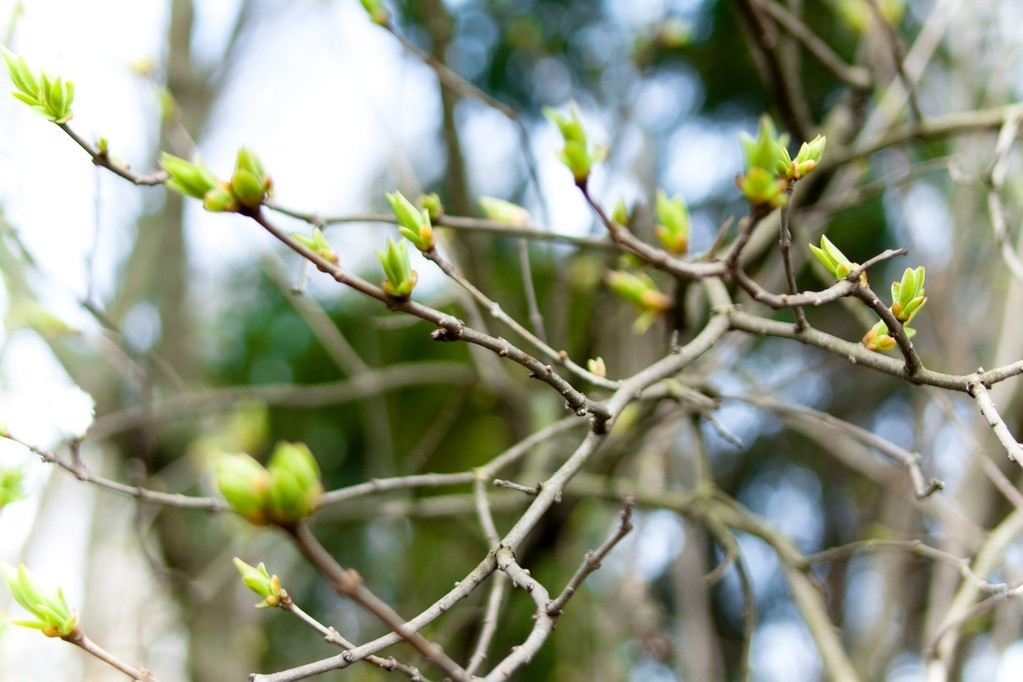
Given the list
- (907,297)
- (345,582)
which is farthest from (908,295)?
(345,582)

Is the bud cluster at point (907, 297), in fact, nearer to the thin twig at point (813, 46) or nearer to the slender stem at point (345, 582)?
the slender stem at point (345, 582)

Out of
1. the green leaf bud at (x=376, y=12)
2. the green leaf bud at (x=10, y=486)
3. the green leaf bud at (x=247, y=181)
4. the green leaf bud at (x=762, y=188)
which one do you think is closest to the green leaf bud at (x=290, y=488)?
the green leaf bud at (x=247, y=181)

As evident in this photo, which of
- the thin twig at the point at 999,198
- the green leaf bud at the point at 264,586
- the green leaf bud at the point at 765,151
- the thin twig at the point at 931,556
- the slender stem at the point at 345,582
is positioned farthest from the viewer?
the thin twig at the point at 999,198

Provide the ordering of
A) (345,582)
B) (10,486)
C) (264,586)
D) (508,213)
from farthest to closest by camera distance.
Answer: (508,213)
(10,486)
(264,586)
(345,582)

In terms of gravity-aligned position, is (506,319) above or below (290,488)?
above

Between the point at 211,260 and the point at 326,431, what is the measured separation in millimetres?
1061

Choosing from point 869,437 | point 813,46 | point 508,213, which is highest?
point 813,46

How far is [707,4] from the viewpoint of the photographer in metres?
2.52

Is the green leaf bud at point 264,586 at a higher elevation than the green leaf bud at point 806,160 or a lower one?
lower

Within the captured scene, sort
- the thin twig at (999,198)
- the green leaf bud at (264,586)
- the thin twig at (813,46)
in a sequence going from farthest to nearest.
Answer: the thin twig at (813,46), the thin twig at (999,198), the green leaf bud at (264,586)

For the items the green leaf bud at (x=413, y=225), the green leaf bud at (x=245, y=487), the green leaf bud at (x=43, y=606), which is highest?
the green leaf bud at (x=413, y=225)

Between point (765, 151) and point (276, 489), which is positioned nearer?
point (276, 489)

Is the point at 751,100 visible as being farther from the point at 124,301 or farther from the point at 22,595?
the point at 22,595

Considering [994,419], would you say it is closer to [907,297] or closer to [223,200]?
[907,297]
